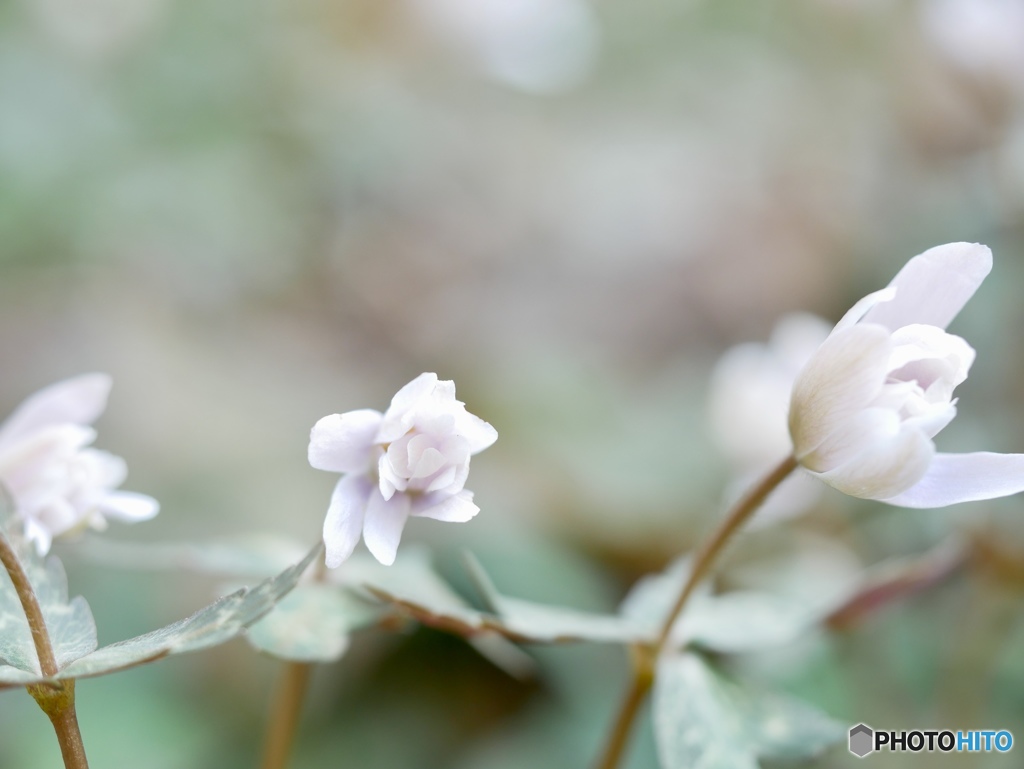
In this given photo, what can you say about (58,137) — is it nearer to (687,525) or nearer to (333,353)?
(333,353)

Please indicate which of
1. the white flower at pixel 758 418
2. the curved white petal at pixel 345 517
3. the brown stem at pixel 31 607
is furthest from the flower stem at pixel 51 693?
the white flower at pixel 758 418

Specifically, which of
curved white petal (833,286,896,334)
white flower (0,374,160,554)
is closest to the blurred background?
curved white petal (833,286,896,334)

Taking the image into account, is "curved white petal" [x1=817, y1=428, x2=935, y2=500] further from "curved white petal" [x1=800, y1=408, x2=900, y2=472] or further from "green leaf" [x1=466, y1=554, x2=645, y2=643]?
"green leaf" [x1=466, y1=554, x2=645, y2=643]

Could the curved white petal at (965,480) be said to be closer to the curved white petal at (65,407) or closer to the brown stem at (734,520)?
the brown stem at (734,520)

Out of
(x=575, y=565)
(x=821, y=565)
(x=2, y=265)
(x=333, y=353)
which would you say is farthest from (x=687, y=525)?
(x=2, y=265)

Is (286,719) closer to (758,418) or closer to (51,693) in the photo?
(51,693)
